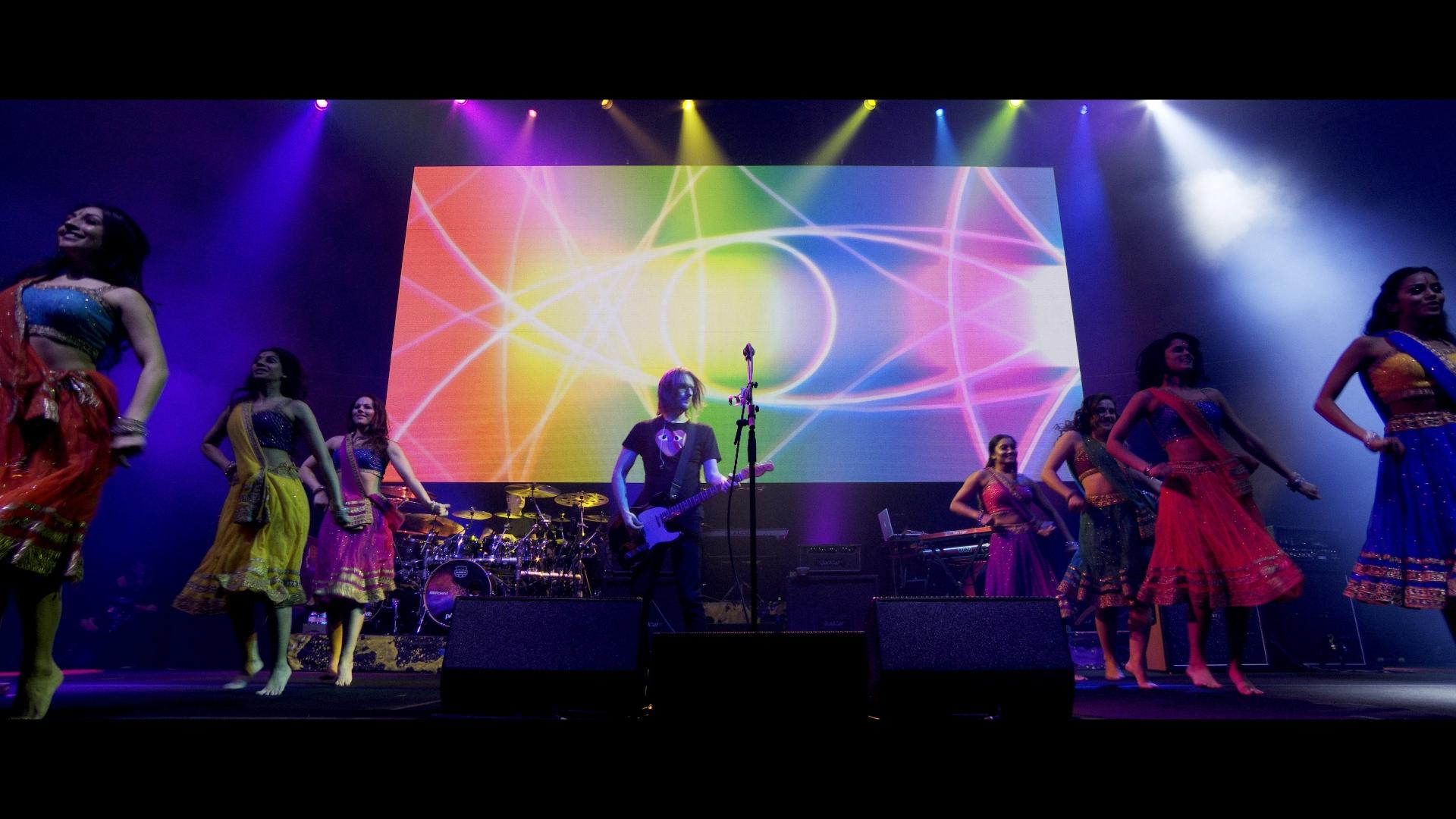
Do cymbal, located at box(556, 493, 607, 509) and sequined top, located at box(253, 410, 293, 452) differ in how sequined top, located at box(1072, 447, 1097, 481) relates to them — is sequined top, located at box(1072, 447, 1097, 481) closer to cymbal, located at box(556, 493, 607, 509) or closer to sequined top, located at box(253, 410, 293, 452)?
cymbal, located at box(556, 493, 607, 509)

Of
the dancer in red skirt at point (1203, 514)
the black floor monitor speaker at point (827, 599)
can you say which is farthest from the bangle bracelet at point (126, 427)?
the dancer in red skirt at point (1203, 514)

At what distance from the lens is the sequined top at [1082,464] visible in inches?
201

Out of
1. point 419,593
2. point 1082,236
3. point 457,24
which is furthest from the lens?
point 1082,236

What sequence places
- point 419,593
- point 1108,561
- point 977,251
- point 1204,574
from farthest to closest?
point 977,251 → point 419,593 → point 1108,561 → point 1204,574

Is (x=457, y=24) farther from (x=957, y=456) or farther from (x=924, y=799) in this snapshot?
(x=957, y=456)

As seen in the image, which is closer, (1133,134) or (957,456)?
Answer: (957,456)

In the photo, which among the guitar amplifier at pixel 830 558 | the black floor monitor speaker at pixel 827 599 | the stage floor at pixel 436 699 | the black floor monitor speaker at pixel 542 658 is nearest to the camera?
the black floor monitor speaker at pixel 542 658

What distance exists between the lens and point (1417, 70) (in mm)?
2023

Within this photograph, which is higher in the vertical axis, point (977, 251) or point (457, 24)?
point (977, 251)

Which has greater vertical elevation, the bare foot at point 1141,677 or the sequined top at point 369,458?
the sequined top at point 369,458

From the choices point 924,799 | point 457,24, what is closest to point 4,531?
point 457,24

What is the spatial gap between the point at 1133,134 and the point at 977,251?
2.17 m

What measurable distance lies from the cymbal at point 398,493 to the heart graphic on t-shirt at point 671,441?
2.37m

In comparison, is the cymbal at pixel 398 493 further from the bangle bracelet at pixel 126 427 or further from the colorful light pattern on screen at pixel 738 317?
the bangle bracelet at pixel 126 427
